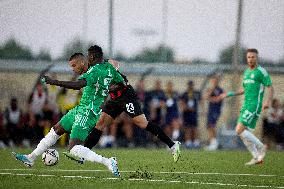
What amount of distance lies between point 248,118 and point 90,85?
19.5 feet

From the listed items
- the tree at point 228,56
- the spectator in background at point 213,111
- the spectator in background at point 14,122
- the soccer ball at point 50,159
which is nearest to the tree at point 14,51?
the spectator in background at point 14,122

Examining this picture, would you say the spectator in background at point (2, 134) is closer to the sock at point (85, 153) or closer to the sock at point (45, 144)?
the sock at point (45, 144)

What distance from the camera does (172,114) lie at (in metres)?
28.1

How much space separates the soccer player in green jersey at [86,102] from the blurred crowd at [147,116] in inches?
436

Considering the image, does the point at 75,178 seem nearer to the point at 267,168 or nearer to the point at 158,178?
the point at 158,178

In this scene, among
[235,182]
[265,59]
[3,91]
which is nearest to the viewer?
[235,182]

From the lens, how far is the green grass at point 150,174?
13078 mm

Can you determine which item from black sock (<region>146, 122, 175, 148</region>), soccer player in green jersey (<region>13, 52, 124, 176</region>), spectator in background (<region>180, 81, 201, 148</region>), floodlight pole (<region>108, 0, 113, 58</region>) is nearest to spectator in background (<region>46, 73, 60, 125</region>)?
floodlight pole (<region>108, 0, 113, 58</region>)

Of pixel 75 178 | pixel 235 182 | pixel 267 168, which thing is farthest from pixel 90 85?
pixel 267 168

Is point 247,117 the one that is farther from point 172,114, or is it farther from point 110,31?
point 110,31

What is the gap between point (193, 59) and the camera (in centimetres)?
3269

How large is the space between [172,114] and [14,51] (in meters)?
5.96

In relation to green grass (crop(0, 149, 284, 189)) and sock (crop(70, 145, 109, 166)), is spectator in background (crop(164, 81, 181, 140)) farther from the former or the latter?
sock (crop(70, 145, 109, 166))

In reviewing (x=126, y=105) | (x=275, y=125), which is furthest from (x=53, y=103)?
(x=126, y=105)
